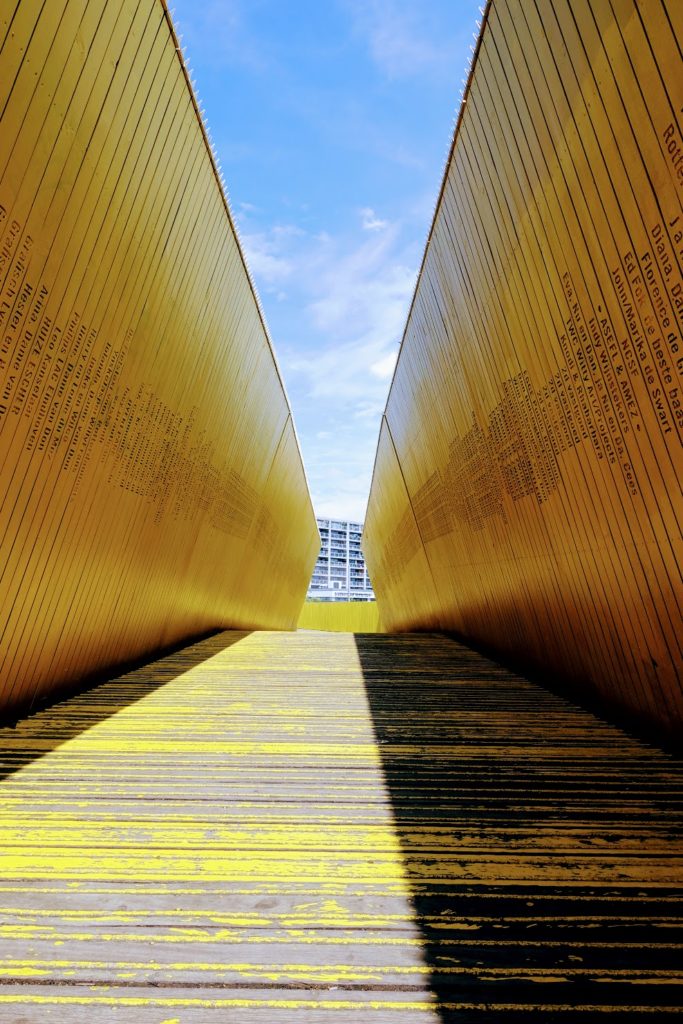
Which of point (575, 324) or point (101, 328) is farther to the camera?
point (101, 328)

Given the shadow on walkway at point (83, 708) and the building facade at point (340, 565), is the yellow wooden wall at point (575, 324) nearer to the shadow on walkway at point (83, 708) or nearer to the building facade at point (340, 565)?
the shadow on walkway at point (83, 708)

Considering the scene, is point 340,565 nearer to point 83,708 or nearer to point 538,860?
point 83,708

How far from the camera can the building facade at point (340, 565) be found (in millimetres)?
107412

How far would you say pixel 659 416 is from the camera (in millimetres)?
2949

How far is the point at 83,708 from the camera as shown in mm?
4609

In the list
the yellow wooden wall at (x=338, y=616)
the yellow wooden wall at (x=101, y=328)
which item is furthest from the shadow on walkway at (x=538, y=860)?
the yellow wooden wall at (x=338, y=616)

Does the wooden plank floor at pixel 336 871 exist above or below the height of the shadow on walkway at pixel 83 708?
below

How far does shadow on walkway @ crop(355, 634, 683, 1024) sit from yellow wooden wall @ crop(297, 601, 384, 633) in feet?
85.4

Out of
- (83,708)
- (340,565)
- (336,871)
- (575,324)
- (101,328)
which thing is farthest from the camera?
(340,565)

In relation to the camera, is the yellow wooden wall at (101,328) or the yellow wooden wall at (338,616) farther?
the yellow wooden wall at (338,616)

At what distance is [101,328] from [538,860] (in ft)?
13.8

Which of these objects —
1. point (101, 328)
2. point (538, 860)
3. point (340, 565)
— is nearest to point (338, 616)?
point (101, 328)

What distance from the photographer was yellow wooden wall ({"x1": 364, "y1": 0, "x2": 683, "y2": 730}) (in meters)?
2.65

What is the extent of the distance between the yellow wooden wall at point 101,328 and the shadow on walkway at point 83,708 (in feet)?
0.67
